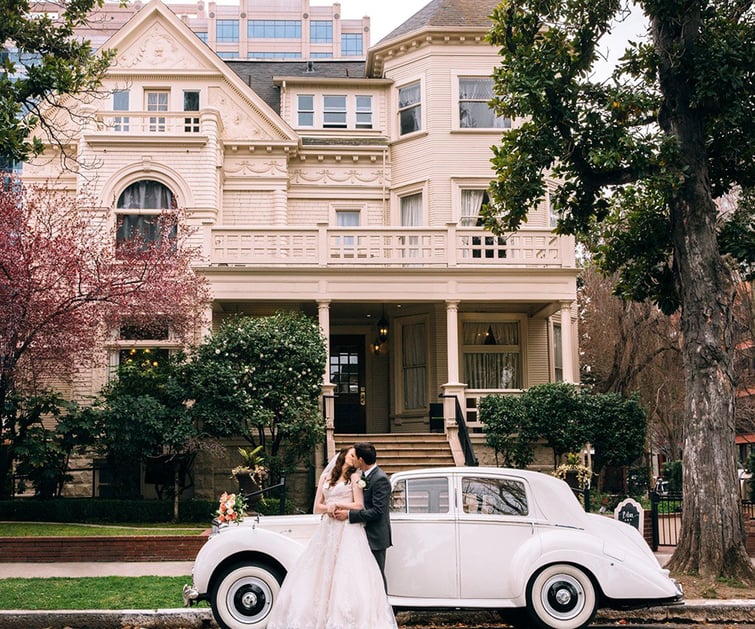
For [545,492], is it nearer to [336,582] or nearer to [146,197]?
[336,582]

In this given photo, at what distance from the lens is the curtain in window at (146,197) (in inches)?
952

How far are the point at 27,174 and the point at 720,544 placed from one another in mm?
20318

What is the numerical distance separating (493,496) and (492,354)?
602 inches

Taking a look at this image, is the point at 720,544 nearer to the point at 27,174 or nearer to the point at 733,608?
the point at 733,608

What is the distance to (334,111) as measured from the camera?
1108 inches

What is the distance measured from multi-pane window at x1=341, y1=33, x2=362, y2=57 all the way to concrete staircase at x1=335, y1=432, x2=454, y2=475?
348ft

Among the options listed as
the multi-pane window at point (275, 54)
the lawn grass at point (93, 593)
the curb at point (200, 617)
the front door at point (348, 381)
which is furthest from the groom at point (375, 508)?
the multi-pane window at point (275, 54)

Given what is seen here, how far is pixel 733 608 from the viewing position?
1102 centimetres

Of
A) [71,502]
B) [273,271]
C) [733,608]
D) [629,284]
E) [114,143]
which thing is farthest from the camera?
[114,143]

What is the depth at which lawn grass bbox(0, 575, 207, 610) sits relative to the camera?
11016 mm

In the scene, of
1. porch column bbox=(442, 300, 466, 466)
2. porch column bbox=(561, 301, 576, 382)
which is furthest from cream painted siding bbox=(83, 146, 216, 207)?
porch column bbox=(561, 301, 576, 382)

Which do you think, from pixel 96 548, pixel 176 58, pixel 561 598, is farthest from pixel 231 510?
pixel 176 58

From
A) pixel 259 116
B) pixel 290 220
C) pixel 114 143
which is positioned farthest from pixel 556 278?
pixel 114 143

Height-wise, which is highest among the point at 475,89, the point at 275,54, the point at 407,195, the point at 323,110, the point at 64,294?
the point at 275,54
